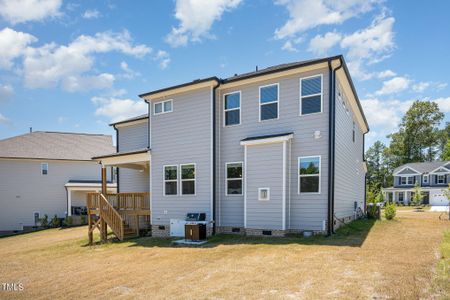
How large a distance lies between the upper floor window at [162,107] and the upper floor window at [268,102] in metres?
4.27

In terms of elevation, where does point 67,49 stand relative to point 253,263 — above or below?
above

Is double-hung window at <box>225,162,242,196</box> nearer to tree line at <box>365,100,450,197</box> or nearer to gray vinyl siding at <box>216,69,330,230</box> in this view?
gray vinyl siding at <box>216,69,330,230</box>

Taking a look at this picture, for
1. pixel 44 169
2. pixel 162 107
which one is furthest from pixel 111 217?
pixel 44 169

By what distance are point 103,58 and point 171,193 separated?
811 cm

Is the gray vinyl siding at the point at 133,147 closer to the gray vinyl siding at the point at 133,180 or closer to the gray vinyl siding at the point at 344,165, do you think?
the gray vinyl siding at the point at 133,180

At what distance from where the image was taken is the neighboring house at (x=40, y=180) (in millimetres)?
23406

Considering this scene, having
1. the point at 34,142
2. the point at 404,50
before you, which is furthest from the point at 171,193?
the point at 34,142

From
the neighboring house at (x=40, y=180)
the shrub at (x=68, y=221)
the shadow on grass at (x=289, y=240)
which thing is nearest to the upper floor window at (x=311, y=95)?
the shadow on grass at (x=289, y=240)

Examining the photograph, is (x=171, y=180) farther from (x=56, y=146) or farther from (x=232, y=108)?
(x=56, y=146)

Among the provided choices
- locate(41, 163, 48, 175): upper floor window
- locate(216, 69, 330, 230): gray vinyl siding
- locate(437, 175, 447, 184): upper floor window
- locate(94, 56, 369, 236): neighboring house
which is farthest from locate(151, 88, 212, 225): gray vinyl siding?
locate(437, 175, 447, 184): upper floor window

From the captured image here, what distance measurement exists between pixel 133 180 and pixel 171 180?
16.2 feet

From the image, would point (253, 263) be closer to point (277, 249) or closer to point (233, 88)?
point (277, 249)

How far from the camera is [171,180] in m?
12.9

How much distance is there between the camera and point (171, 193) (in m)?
12.9
